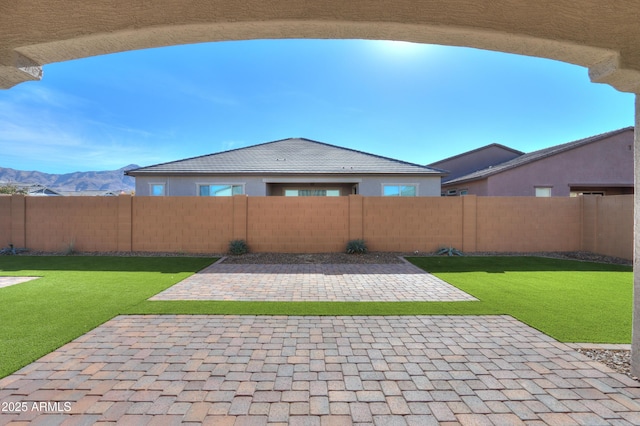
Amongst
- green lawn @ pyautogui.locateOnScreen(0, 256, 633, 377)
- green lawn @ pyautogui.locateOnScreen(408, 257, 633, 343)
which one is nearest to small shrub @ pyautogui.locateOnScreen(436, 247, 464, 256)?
green lawn @ pyautogui.locateOnScreen(408, 257, 633, 343)

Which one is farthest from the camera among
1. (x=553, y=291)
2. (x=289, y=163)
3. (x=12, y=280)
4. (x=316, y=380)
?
(x=289, y=163)

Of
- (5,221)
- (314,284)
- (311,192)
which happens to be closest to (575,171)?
(311,192)

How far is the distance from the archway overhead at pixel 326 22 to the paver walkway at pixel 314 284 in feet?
14.5

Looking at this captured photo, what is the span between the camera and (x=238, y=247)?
34.2ft

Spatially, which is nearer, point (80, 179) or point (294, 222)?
point (294, 222)

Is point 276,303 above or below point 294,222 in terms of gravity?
below

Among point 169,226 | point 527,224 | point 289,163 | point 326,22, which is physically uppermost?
point 289,163

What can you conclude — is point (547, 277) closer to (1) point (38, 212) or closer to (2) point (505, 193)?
(2) point (505, 193)

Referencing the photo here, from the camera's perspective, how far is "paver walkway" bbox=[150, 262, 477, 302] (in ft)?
19.0

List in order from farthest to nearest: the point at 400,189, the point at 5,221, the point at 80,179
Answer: the point at 80,179, the point at 400,189, the point at 5,221

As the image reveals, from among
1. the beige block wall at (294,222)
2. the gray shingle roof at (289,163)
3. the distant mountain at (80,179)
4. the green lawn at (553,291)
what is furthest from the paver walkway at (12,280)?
the distant mountain at (80,179)

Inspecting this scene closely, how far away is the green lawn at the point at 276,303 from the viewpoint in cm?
404

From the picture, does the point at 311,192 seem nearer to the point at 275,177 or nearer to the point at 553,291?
the point at 275,177

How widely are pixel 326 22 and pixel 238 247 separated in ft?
29.3
